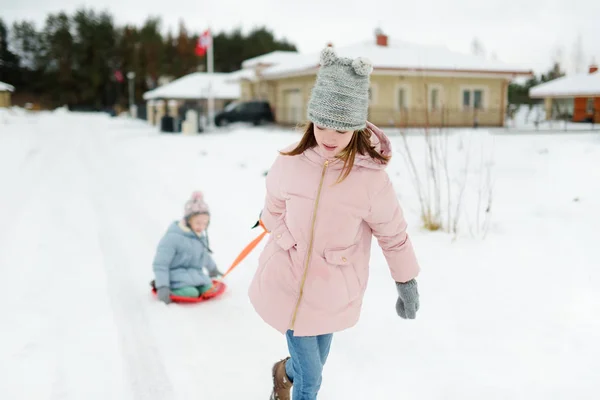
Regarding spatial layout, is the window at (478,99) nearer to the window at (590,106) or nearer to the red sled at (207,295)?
the window at (590,106)

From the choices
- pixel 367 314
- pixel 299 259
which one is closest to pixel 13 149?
pixel 367 314

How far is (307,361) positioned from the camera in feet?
7.50

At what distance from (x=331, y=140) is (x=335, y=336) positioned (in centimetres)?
201

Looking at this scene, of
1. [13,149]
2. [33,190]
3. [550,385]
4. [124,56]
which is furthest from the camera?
[124,56]

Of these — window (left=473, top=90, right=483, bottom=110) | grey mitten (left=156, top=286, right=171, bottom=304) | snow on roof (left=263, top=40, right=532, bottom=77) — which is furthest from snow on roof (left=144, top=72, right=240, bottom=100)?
grey mitten (left=156, top=286, right=171, bottom=304)

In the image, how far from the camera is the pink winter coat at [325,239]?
2.10m

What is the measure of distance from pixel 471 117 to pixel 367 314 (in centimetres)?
2332

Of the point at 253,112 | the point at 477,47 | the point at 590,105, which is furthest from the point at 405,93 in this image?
the point at 477,47

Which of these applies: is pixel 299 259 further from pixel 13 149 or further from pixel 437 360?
pixel 13 149

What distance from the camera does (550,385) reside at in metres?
2.94

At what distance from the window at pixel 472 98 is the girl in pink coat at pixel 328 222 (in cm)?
2547

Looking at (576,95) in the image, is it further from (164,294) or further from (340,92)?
(340,92)

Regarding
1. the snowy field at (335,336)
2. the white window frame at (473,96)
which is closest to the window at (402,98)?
the white window frame at (473,96)

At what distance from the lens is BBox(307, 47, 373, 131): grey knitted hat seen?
1.99 metres
